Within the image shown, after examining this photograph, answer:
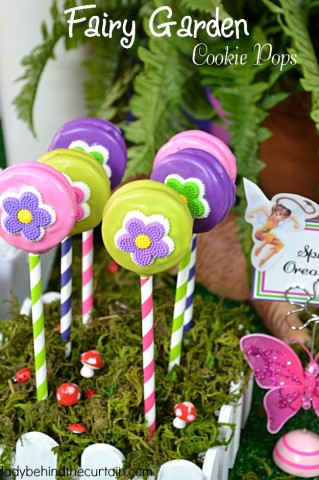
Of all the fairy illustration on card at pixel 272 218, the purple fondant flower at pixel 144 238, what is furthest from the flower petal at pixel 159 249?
the fairy illustration on card at pixel 272 218

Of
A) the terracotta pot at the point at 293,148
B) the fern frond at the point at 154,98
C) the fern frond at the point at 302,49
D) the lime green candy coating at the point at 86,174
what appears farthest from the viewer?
the terracotta pot at the point at 293,148

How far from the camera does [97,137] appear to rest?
1.10 m

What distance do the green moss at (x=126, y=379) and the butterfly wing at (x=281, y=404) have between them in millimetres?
66

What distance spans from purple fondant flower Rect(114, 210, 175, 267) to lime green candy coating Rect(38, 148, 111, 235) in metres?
0.13

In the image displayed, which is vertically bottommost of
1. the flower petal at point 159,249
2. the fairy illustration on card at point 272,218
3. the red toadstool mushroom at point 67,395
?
the red toadstool mushroom at point 67,395

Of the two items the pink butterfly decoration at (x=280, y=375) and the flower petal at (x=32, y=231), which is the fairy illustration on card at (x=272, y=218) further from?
the flower petal at (x=32, y=231)

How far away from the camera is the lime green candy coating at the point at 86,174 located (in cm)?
101

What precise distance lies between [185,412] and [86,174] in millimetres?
363

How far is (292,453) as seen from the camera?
1164 millimetres

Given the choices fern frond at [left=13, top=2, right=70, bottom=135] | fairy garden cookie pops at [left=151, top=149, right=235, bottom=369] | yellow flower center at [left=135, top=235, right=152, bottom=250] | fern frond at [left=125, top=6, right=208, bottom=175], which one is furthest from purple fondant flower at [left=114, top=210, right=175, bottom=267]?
fern frond at [left=13, top=2, right=70, bottom=135]

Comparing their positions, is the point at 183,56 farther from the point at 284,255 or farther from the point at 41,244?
the point at 41,244

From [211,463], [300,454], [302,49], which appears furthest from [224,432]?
[302,49]

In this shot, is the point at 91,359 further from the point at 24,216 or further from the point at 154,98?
the point at 154,98

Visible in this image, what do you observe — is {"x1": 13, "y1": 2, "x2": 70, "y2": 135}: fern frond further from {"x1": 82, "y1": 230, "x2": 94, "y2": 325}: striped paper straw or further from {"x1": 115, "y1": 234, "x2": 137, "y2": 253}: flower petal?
{"x1": 115, "y1": 234, "x2": 137, "y2": 253}: flower petal
